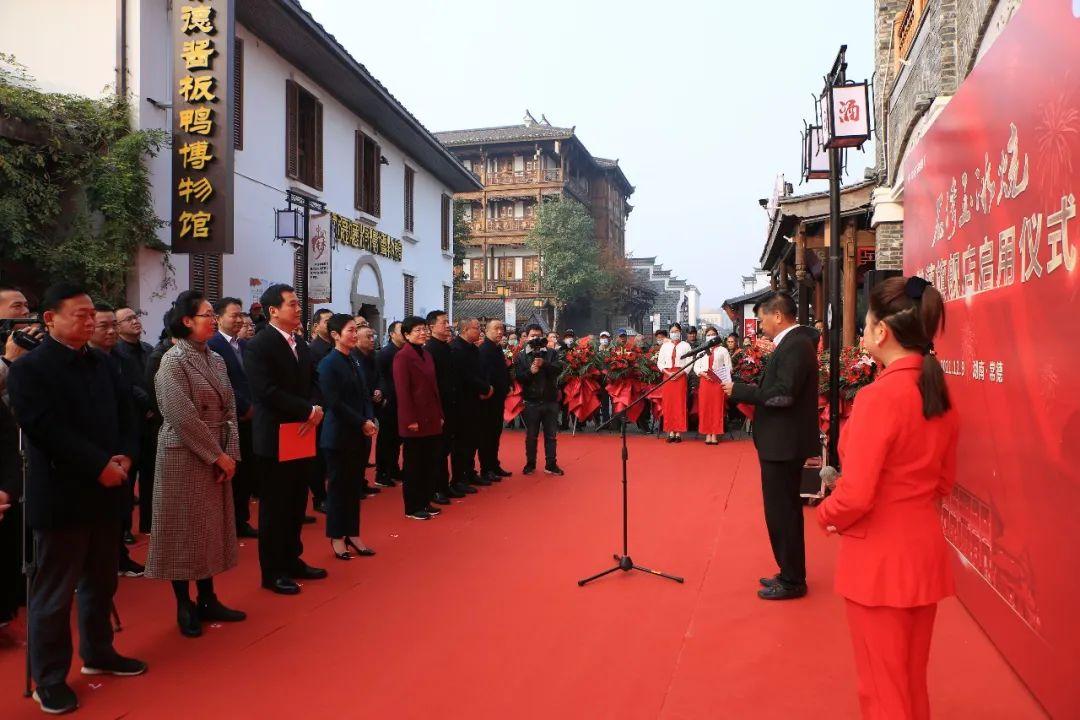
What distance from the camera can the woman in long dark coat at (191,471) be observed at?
3.66 meters

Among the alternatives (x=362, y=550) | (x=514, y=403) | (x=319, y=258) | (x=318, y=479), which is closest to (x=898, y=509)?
(x=362, y=550)

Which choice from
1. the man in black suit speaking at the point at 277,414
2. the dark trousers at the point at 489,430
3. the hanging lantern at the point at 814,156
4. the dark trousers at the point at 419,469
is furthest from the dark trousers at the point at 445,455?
the hanging lantern at the point at 814,156

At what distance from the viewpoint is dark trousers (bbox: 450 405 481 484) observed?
24.8 ft

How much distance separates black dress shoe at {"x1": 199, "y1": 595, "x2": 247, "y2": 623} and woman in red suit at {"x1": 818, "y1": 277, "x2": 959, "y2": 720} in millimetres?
3096

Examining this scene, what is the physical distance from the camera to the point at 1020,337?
297 cm

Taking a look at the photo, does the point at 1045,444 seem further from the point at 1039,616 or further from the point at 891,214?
the point at 891,214

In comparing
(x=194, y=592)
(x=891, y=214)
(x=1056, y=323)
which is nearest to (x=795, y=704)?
(x=1056, y=323)

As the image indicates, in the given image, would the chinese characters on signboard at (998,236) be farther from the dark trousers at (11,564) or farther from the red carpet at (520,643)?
the dark trousers at (11,564)

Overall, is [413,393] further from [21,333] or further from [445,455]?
[21,333]

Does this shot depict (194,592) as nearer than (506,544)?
Yes

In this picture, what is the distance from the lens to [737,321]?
23.4 meters

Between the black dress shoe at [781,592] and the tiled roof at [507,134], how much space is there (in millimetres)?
32093

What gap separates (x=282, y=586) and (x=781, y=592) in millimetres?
2878

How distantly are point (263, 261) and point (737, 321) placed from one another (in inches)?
611
